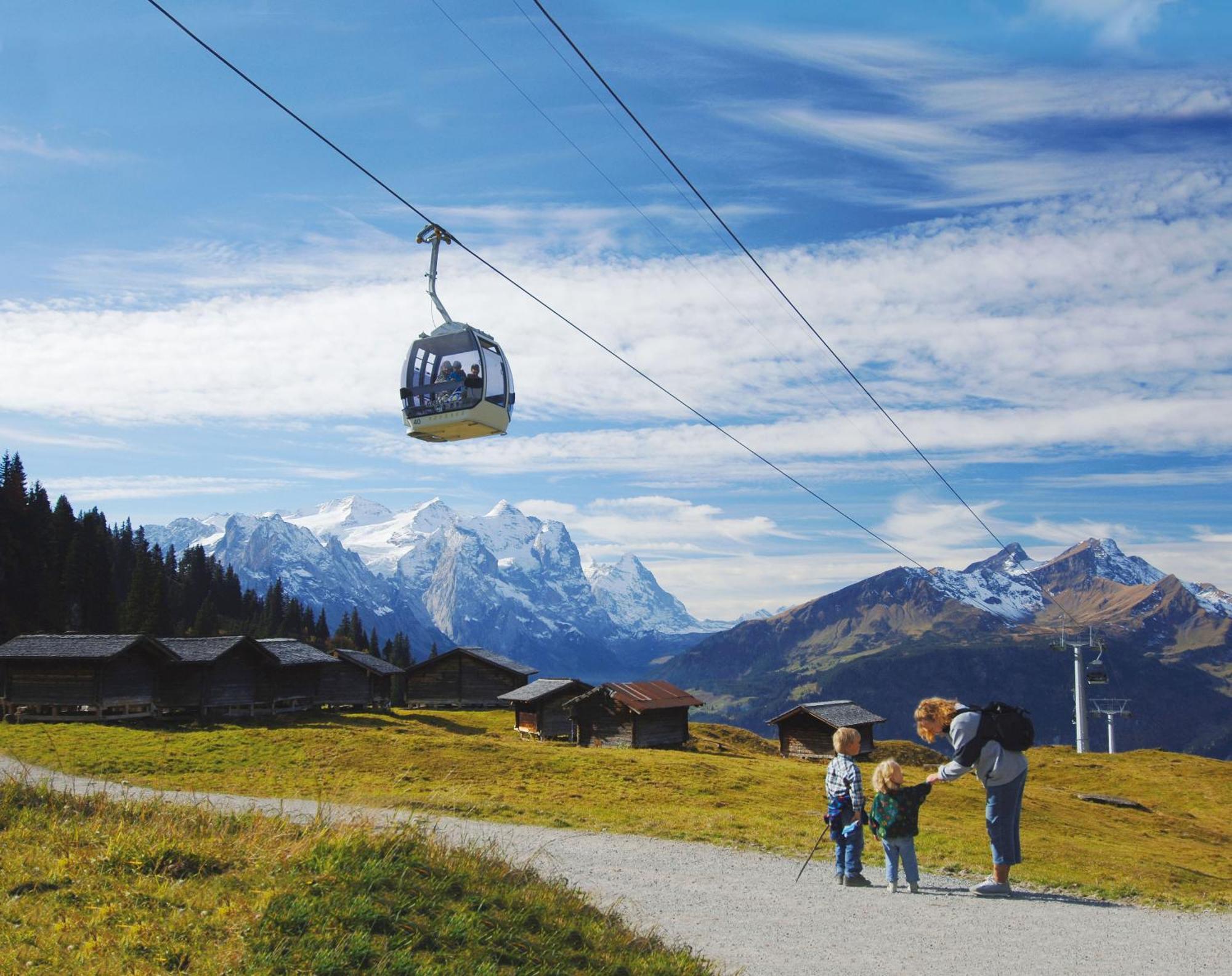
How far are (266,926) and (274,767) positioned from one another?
29176mm

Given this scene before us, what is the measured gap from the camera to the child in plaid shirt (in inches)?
567

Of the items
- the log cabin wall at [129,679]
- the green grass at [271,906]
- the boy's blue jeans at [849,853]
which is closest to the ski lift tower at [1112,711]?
the log cabin wall at [129,679]

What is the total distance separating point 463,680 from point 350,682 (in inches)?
428

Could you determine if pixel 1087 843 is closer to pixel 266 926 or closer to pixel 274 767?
pixel 266 926

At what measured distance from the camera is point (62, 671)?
49469 mm

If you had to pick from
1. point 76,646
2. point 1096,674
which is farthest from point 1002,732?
point 1096,674

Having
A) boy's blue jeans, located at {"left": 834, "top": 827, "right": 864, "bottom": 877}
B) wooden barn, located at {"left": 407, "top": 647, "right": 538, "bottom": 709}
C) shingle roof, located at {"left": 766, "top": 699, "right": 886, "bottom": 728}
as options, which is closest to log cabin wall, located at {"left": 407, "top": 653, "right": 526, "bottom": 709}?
wooden barn, located at {"left": 407, "top": 647, "right": 538, "bottom": 709}

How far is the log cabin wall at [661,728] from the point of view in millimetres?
55312

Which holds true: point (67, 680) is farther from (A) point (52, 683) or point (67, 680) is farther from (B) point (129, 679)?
(B) point (129, 679)

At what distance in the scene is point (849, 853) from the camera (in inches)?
582

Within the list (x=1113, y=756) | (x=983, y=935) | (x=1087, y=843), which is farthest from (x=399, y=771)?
(x=1113, y=756)

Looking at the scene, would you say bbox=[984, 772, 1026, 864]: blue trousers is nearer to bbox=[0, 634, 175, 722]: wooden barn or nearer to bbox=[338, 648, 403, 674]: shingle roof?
bbox=[0, 634, 175, 722]: wooden barn

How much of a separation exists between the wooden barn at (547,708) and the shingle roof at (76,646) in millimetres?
21754

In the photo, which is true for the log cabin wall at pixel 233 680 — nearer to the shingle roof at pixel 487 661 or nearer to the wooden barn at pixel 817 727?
the shingle roof at pixel 487 661
